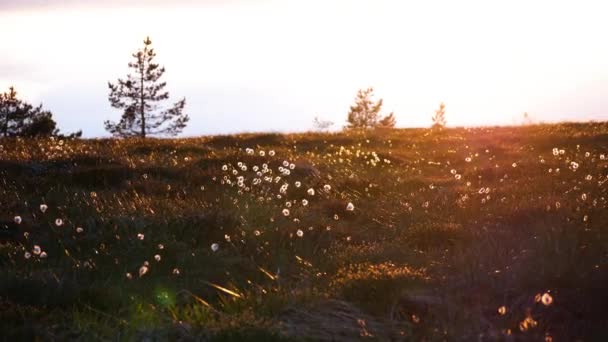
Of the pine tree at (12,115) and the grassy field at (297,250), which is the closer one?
the grassy field at (297,250)

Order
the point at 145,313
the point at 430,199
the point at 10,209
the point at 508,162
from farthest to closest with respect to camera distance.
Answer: the point at 508,162 → the point at 430,199 → the point at 10,209 → the point at 145,313

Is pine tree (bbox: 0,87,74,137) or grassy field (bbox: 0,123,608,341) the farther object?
pine tree (bbox: 0,87,74,137)

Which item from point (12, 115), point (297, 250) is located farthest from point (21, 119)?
point (297, 250)

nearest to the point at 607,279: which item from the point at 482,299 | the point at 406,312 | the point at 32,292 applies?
the point at 482,299

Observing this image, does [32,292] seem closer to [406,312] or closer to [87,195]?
[406,312]

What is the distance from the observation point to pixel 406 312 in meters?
6.04

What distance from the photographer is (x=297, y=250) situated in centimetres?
858

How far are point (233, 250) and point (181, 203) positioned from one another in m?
2.29

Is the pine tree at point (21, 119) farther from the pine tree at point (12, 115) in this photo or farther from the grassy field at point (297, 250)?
the grassy field at point (297, 250)

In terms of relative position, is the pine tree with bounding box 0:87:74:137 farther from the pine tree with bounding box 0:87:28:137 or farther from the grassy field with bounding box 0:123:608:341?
the grassy field with bounding box 0:123:608:341

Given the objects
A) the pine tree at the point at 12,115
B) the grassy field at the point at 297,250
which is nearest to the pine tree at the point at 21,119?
the pine tree at the point at 12,115

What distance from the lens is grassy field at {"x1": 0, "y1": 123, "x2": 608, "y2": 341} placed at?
18.6 feet

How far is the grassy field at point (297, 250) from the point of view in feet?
18.6

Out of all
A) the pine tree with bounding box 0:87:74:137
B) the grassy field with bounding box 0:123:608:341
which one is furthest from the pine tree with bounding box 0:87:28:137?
the grassy field with bounding box 0:123:608:341
